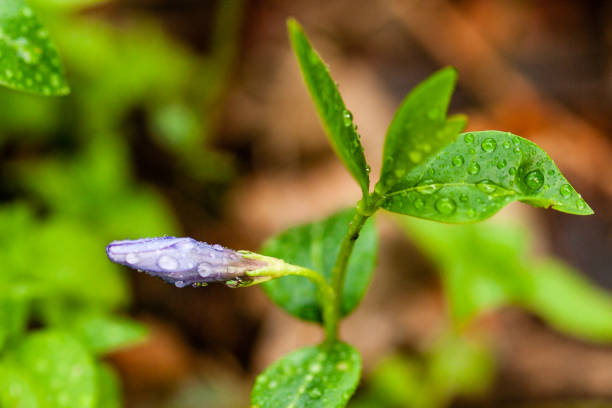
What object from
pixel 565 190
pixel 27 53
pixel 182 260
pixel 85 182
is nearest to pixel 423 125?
pixel 565 190

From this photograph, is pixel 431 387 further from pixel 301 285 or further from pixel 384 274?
pixel 301 285

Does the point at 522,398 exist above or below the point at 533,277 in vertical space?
below

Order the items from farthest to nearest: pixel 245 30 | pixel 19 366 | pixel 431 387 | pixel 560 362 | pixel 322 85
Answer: pixel 245 30, pixel 560 362, pixel 431 387, pixel 19 366, pixel 322 85

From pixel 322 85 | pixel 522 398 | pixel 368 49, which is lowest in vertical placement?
pixel 522 398

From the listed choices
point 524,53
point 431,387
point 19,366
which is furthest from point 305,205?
point 19,366

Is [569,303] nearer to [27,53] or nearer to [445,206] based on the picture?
[445,206]

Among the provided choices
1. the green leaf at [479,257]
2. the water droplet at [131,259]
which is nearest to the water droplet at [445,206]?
the water droplet at [131,259]
